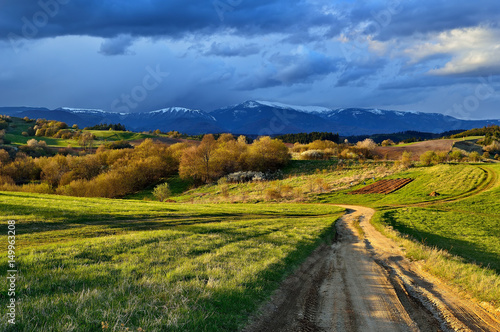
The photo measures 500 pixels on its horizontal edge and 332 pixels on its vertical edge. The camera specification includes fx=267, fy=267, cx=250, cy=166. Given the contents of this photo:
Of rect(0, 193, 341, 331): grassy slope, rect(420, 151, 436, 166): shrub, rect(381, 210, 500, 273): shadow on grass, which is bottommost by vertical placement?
rect(381, 210, 500, 273): shadow on grass

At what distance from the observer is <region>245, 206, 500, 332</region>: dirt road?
7.75 metres

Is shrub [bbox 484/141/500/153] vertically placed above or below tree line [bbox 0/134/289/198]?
above

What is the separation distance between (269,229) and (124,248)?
11.9m

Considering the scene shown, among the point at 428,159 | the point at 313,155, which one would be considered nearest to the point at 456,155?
the point at 428,159

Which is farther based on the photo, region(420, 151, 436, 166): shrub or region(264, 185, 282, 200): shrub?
region(420, 151, 436, 166): shrub

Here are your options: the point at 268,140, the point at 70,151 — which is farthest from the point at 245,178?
the point at 70,151

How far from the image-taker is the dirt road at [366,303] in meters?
7.75

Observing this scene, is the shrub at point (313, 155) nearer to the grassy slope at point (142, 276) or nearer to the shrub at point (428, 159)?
the shrub at point (428, 159)

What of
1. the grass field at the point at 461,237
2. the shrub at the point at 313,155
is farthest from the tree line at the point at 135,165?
the grass field at the point at 461,237

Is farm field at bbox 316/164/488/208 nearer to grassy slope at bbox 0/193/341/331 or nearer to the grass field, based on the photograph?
the grass field

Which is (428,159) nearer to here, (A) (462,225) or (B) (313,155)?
(B) (313,155)

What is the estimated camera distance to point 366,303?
30.3ft

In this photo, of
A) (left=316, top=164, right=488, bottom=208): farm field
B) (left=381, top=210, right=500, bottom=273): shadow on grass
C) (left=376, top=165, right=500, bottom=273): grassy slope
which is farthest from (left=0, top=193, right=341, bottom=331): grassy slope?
(left=316, top=164, right=488, bottom=208): farm field

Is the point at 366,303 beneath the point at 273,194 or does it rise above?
above
